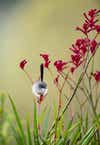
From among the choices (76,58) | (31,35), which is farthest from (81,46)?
(31,35)

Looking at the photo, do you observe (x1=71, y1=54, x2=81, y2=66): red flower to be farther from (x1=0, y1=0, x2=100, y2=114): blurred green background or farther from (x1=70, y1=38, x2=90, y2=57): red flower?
(x1=0, y1=0, x2=100, y2=114): blurred green background

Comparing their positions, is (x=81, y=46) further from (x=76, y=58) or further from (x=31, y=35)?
(x=31, y=35)

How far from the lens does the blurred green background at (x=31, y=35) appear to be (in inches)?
89.7

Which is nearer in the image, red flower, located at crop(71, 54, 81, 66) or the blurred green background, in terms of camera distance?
red flower, located at crop(71, 54, 81, 66)

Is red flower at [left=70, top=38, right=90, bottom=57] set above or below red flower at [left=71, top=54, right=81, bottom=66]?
above

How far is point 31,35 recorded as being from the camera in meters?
2.38

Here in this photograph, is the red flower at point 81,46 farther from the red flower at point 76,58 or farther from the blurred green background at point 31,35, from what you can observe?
the blurred green background at point 31,35

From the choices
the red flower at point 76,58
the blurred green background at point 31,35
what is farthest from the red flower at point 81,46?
the blurred green background at point 31,35

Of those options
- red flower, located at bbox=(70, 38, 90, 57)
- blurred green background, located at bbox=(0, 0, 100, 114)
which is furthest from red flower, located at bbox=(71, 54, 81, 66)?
blurred green background, located at bbox=(0, 0, 100, 114)

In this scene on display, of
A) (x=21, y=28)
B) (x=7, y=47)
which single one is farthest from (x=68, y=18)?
(x=7, y=47)

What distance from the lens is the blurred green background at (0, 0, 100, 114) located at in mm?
2279

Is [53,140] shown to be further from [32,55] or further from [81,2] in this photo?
[81,2]

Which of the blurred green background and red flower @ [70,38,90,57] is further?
the blurred green background

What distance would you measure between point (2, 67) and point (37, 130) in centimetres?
107
